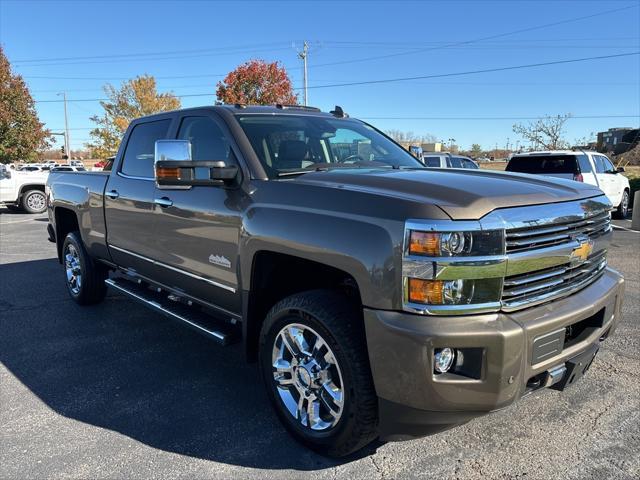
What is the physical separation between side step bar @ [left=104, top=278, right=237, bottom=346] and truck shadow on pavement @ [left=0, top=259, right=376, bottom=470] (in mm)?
466

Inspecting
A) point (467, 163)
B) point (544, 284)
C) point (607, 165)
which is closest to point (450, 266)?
point (544, 284)

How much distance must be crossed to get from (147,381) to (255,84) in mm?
25390

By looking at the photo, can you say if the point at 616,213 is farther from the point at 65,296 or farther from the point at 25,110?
the point at 25,110

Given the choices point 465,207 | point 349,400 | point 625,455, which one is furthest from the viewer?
point 625,455

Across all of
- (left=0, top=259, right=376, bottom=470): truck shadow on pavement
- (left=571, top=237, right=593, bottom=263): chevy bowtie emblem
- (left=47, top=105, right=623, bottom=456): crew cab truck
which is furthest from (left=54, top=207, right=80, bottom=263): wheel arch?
(left=571, top=237, right=593, bottom=263): chevy bowtie emblem

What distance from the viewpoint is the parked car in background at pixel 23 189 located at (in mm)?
15354

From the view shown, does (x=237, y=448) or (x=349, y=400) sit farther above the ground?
(x=349, y=400)

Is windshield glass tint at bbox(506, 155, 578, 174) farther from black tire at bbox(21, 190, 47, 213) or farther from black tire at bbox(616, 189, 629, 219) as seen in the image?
black tire at bbox(21, 190, 47, 213)

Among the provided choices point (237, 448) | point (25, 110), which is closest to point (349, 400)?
point (237, 448)

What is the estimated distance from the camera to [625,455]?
2.73 meters

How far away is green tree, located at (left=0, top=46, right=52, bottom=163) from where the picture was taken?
2133cm

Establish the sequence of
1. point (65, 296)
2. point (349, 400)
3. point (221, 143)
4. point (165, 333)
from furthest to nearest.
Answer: point (65, 296) → point (165, 333) → point (221, 143) → point (349, 400)

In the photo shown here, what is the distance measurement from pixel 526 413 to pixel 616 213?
43.7 feet

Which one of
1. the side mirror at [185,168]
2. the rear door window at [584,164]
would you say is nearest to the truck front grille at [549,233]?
the side mirror at [185,168]
